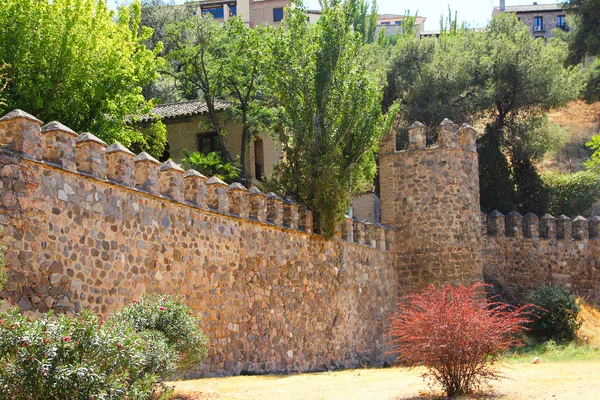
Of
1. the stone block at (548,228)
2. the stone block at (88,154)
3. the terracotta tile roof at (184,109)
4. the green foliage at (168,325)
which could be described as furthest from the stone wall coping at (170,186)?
the stone block at (548,228)

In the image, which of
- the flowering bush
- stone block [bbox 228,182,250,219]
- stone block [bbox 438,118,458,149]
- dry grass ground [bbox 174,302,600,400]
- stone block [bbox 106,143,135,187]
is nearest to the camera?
the flowering bush

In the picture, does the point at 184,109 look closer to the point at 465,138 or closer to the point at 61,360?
the point at 465,138

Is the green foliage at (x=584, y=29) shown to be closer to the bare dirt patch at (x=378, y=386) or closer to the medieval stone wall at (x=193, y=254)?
the medieval stone wall at (x=193, y=254)

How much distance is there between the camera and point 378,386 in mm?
14828

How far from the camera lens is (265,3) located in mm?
61938

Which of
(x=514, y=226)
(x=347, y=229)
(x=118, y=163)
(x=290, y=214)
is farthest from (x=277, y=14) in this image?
(x=118, y=163)

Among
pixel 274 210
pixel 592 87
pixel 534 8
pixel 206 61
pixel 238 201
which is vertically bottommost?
pixel 274 210

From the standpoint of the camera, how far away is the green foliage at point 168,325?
448 inches

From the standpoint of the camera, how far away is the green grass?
67.9ft

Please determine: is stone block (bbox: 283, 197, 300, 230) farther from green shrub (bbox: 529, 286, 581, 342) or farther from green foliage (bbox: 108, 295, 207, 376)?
green shrub (bbox: 529, 286, 581, 342)

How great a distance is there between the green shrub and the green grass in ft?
1.63

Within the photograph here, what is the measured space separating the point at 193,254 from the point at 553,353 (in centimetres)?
1125

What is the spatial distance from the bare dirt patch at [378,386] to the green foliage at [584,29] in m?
28.0

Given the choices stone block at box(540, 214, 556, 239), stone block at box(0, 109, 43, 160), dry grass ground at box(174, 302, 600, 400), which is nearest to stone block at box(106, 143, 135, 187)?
stone block at box(0, 109, 43, 160)
